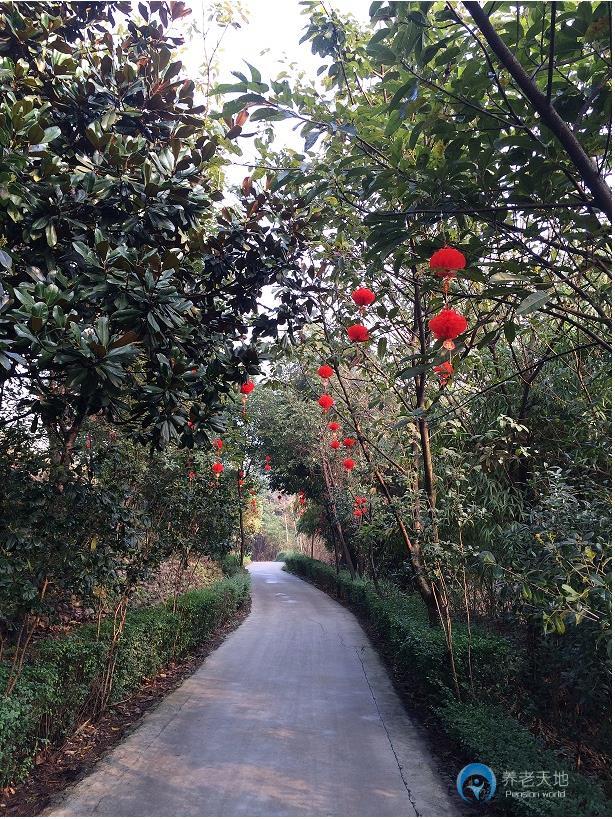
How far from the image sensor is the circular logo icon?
3508 mm

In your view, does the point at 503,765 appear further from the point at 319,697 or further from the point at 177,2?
the point at 177,2

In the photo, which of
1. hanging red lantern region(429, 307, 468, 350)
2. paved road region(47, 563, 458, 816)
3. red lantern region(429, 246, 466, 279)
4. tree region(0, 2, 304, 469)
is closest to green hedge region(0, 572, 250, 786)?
paved road region(47, 563, 458, 816)

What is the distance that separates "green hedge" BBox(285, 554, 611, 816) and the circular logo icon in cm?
5

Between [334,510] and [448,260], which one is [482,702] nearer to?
[448,260]

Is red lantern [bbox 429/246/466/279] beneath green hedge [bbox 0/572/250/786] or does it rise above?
above

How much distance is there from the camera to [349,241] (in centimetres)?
573

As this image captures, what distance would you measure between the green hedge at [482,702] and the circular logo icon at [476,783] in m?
0.05

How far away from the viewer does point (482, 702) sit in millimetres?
4766

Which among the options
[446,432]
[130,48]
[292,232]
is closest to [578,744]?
[446,432]

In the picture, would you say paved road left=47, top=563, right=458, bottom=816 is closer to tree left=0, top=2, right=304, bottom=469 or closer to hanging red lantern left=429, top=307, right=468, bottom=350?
tree left=0, top=2, right=304, bottom=469

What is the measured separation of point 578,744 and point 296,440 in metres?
12.8

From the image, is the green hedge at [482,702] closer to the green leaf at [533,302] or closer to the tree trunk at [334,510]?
the green leaf at [533,302]

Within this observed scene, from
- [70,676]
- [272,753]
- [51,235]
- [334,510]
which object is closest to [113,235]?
[51,235]

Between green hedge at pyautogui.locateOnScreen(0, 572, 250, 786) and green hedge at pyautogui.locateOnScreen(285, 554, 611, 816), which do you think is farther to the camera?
green hedge at pyautogui.locateOnScreen(0, 572, 250, 786)
